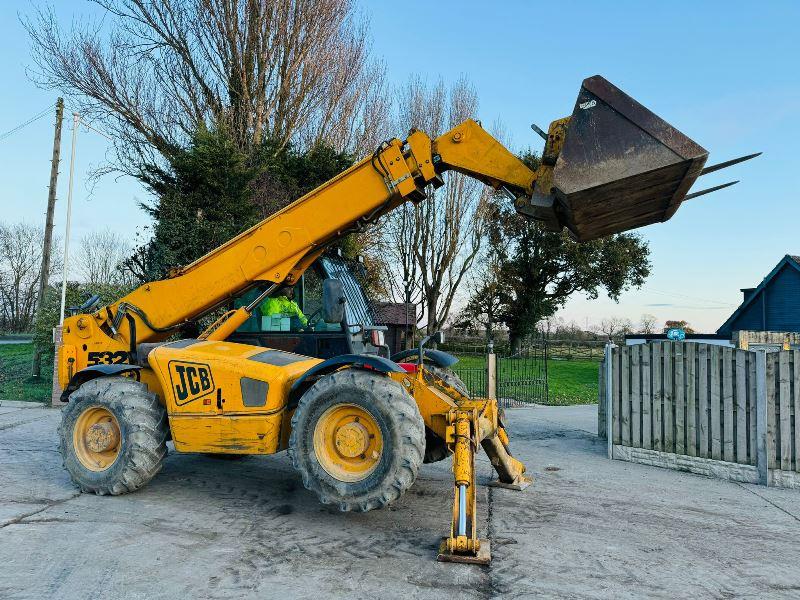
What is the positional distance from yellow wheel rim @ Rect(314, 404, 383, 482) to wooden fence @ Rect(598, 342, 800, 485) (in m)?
4.79

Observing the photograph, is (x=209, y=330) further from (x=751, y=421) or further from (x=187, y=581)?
(x=751, y=421)

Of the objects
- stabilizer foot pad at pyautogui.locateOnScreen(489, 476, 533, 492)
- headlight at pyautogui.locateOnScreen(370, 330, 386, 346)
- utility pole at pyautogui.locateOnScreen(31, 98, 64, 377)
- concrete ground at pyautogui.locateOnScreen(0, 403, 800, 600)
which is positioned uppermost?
utility pole at pyautogui.locateOnScreen(31, 98, 64, 377)

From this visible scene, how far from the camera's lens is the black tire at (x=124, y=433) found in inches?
228

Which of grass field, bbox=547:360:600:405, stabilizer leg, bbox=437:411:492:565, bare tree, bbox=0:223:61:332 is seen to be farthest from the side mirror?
bare tree, bbox=0:223:61:332

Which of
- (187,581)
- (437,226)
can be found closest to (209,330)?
(187,581)

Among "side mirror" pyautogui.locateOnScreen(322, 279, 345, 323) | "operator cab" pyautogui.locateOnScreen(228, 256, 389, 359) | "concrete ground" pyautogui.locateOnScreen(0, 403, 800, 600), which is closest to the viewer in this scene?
"concrete ground" pyautogui.locateOnScreen(0, 403, 800, 600)

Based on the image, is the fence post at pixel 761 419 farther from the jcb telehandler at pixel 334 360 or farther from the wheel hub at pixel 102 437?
the wheel hub at pixel 102 437

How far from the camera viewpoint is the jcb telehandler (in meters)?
4.95

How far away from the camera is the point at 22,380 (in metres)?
17.1

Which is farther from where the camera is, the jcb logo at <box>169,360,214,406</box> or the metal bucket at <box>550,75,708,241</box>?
the jcb logo at <box>169,360,214,406</box>

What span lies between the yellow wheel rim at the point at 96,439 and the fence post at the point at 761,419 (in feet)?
23.5

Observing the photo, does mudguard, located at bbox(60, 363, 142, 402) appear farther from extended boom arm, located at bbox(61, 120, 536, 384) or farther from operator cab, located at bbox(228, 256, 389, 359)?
operator cab, located at bbox(228, 256, 389, 359)

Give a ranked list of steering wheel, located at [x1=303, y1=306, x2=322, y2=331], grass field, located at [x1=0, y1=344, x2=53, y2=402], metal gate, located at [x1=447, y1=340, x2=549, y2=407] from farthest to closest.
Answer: metal gate, located at [x1=447, y1=340, x2=549, y2=407], grass field, located at [x1=0, y1=344, x2=53, y2=402], steering wheel, located at [x1=303, y1=306, x2=322, y2=331]

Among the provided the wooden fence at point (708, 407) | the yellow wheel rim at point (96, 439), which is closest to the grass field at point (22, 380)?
the yellow wheel rim at point (96, 439)
